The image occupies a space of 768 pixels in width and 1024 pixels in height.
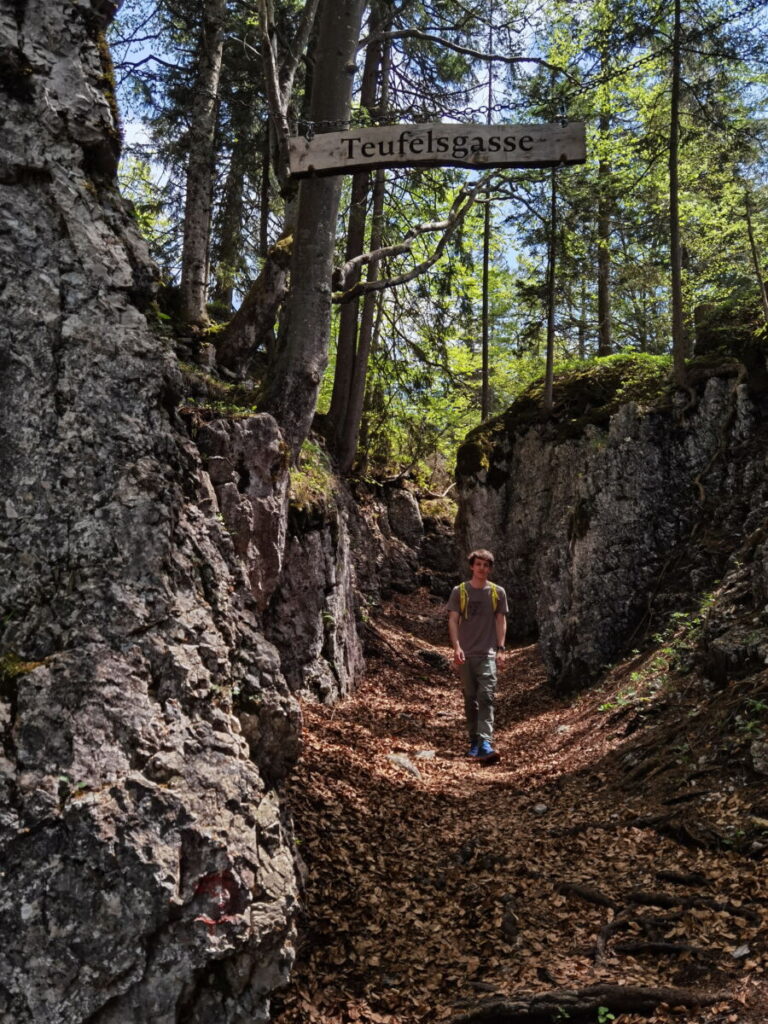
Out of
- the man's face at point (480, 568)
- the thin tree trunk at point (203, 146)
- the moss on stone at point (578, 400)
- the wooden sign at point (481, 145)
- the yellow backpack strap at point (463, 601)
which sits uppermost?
the thin tree trunk at point (203, 146)

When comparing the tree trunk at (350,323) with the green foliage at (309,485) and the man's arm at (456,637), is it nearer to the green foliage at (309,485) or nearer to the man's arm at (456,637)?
the green foliage at (309,485)

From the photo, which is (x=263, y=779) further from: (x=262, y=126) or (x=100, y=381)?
(x=262, y=126)

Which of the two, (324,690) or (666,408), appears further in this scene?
(666,408)

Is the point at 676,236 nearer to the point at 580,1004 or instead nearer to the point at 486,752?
the point at 486,752

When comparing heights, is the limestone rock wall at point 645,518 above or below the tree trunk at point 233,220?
below

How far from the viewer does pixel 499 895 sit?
13.6ft

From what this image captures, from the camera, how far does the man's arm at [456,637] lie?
7.21 metres

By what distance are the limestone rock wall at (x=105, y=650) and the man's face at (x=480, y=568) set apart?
3.80 m

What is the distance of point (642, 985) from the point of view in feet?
10.1

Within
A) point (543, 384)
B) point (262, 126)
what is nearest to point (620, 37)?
point (543, 384)

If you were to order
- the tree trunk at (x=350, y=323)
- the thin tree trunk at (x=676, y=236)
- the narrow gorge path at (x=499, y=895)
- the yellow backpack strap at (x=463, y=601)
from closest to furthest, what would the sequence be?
the narrow gorge path at (x=499, y=895)
the yellow backpack strap at (x=463, y=601)
the thin tree trunk at (x=676, y=236)
the tree trunk at (x=350, y=323)

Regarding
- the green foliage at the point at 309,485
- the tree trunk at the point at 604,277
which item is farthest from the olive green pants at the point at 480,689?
the tree trunk at the point at 604,277

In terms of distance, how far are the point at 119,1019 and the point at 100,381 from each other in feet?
8.85

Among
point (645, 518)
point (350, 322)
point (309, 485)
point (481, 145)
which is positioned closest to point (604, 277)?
point (350, 322)
